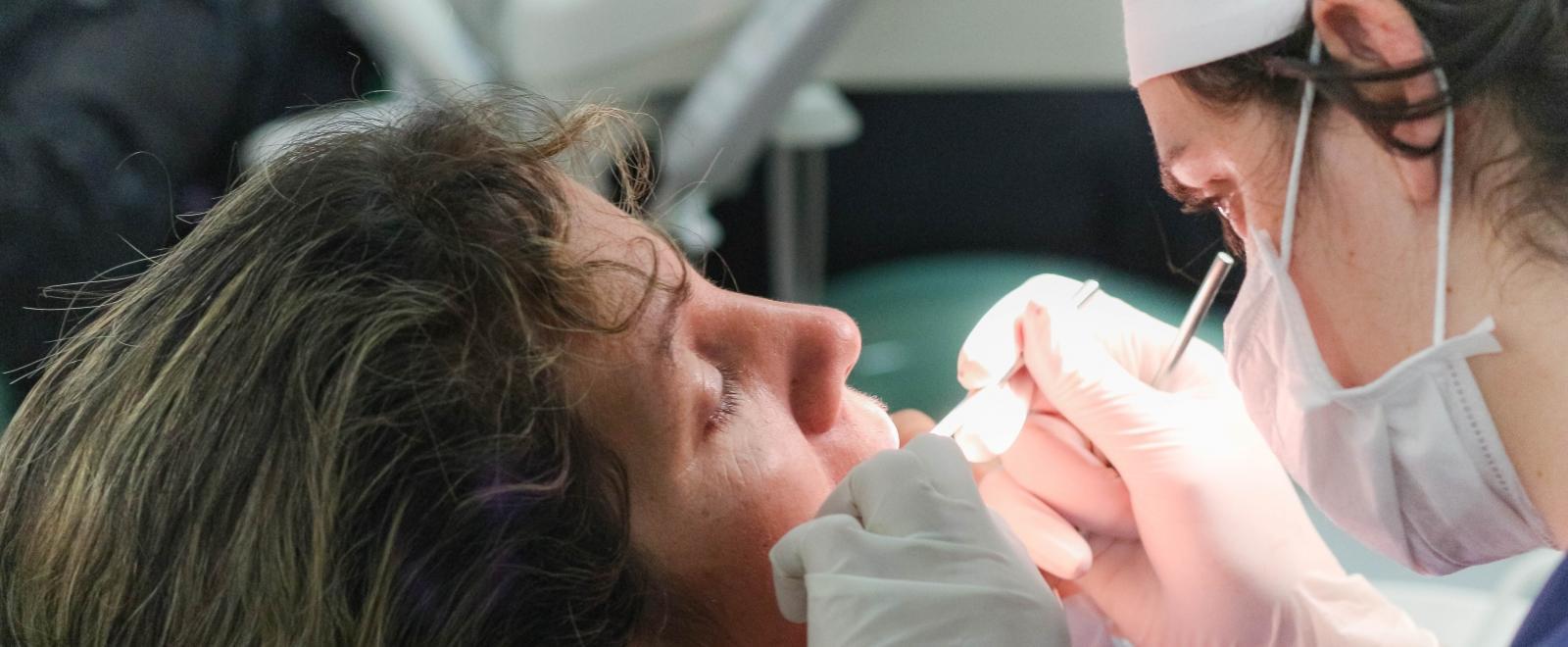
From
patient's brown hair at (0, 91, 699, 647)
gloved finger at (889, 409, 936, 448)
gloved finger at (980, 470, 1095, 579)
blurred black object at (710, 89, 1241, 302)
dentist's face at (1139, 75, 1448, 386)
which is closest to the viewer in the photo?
patient's brown hair at (0, 91, 699, 647)

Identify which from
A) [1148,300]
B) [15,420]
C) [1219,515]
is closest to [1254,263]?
[1219,515]

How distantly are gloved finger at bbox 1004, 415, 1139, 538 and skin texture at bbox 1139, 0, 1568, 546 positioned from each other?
0.99ft

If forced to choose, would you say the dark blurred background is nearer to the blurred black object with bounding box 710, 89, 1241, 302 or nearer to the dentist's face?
the blurred black object with bounding box 710, 89, 1241, 302

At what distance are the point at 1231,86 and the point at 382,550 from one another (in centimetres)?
68

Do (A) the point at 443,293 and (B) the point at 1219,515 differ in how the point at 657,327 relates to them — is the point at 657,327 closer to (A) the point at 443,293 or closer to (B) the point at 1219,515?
(A) the point at 443,293

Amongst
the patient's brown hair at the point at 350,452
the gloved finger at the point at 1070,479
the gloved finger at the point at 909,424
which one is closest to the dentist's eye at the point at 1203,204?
the gloved finger at the point at 1070,479

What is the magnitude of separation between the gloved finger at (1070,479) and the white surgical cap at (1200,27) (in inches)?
16.7

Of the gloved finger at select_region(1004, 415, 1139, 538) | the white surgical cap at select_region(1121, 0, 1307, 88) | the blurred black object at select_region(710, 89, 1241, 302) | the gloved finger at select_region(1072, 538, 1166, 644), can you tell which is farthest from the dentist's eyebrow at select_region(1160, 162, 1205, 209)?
the blurred black object at select_region(710, 89, 1241, 302)

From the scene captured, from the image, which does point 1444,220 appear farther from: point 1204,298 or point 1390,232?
point 1204,298

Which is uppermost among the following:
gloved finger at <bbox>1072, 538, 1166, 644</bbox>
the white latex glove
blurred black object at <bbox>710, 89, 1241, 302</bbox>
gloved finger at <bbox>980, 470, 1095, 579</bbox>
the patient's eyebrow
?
the patient's eyebrow

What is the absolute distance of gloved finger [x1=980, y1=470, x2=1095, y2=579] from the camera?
3.77 feet

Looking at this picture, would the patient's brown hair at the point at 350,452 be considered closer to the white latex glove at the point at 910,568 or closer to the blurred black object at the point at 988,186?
the white latex glove at the point at 910,568

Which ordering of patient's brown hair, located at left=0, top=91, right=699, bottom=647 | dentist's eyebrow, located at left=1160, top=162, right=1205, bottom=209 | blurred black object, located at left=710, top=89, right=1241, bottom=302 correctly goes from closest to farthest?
patient's brown hair, located at left=0, top=91, right=699, bottom=647 → dentist's eyebrow, located at left=1160, top=162, right=1205, bottom=209 → blurred black object, located at left=710, top=89, right=1241, bottom=302

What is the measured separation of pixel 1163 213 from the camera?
8.59 ft
